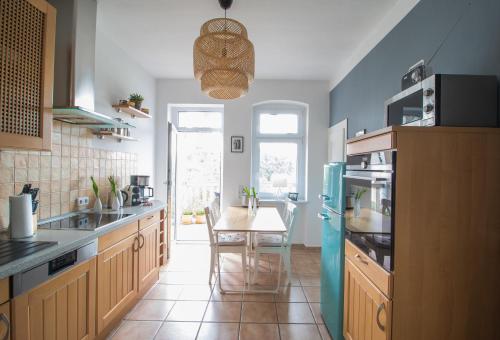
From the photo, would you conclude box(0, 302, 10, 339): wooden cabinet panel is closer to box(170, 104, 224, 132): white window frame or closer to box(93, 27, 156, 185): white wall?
box(93, 27, 156, 185): white wall

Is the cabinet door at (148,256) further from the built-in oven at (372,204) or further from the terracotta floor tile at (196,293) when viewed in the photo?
the built-in oven at (372,204)

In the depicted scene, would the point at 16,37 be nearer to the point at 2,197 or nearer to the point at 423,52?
the point at 2,197

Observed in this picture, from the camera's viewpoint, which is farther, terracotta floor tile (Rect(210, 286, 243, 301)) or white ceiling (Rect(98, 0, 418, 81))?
terracotta floor tile (Rect(210, 286, 243, 301))

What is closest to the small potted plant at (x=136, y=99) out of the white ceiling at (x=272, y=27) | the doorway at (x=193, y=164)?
the white ceiling at (x=272, y=27)

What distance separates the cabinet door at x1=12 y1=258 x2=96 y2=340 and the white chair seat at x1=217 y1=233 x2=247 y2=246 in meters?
1.38

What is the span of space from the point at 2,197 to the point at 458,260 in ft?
8.40

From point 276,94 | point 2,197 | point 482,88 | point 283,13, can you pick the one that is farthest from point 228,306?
point 276,94

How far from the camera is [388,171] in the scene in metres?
1.29

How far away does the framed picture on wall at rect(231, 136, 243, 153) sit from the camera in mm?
4457

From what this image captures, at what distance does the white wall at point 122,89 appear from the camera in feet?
9.54

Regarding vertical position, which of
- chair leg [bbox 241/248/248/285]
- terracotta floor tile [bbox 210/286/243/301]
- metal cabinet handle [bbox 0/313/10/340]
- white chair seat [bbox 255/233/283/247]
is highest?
metal cabinet handle [bbox 0/313/10/340]

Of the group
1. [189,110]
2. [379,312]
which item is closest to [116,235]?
[379,312]

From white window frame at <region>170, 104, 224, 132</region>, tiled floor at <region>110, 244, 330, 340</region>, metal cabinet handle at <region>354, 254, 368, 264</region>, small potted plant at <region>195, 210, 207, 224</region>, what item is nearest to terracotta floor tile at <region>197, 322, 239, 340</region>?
tiled floor at <region>110, 244, 330, 340</region>

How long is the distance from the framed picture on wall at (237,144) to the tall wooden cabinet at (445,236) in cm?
330
